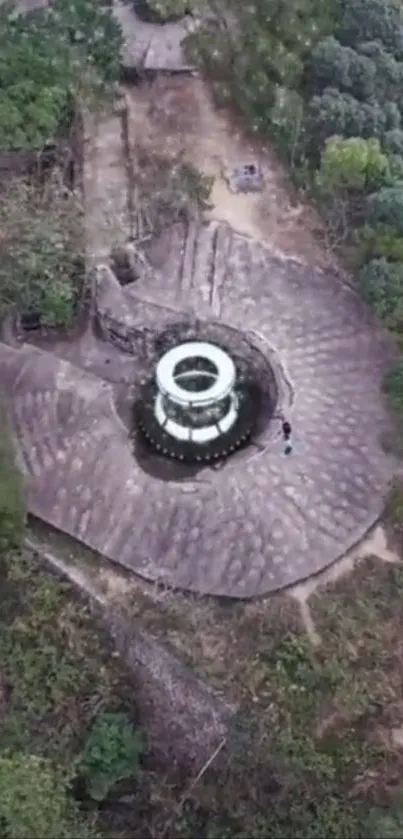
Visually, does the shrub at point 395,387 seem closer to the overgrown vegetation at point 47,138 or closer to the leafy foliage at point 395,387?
the leafy foliage at point 395,387

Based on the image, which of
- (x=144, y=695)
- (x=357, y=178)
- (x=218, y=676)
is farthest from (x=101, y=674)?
(x=357, y=178)

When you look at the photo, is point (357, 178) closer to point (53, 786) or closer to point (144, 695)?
point (144, 695)

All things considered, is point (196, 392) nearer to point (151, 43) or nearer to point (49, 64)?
point (49, 64)

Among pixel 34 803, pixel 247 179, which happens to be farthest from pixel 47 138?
pixel 34 803

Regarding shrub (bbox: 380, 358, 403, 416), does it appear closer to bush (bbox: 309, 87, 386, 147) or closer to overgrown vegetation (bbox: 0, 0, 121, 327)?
bush (bbox: 309, 87, 386, 147)

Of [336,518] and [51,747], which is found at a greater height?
[336,518]
